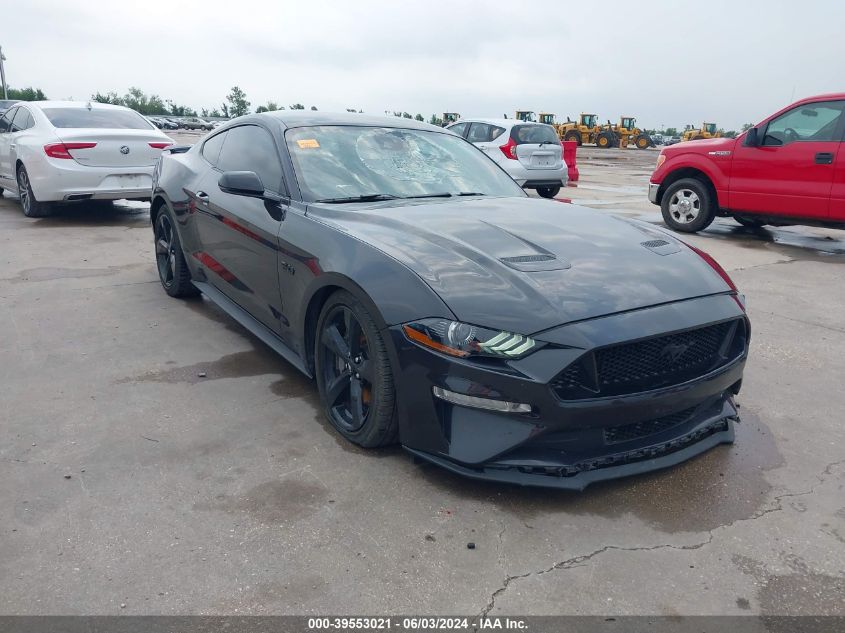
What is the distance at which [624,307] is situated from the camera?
274 centimetres

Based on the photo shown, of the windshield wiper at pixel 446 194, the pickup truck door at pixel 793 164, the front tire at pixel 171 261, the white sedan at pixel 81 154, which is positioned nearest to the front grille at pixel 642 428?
the windshield wiper at pixel 446 194

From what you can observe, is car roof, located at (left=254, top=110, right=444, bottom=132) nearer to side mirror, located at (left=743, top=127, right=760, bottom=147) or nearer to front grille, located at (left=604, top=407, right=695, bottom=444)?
front grille, located at (left=604, top=407, right=695, bottom=444)

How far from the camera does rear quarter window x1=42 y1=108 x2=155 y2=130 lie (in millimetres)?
9027

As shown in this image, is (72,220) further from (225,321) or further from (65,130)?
(225,321)

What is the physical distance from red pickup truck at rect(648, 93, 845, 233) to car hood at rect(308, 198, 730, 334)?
5560 mm

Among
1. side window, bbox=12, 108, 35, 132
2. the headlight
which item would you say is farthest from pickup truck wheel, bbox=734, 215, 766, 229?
side window, bbox=12, 108, 35, 132

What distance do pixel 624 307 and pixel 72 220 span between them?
879cm

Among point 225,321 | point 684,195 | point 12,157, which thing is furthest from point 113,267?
point 684,195

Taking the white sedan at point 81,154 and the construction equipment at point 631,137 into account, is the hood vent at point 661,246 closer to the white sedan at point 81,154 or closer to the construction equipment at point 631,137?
the white sedan at point 81,154

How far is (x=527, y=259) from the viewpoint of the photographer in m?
2.99

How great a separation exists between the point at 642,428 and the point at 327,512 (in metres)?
1.28

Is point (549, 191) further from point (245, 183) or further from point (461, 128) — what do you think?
point (245, 183)

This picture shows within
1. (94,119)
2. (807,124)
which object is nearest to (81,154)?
(94,119)

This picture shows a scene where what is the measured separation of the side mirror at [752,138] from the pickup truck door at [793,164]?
5 centimetres
